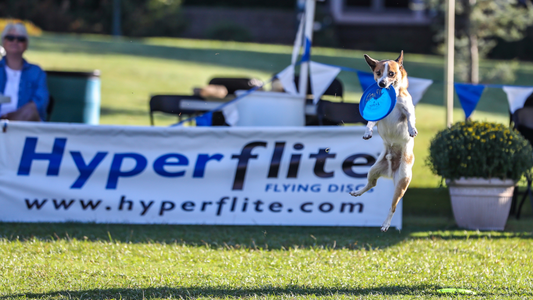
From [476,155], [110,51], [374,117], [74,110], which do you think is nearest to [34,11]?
[110,51]

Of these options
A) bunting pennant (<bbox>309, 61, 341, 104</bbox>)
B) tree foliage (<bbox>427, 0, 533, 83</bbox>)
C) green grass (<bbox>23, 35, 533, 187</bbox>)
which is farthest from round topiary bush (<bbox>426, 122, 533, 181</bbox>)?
tree foliage (<bbox>427, 0, 533, 83</bbox>)

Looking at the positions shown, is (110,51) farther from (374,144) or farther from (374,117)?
(374,117)

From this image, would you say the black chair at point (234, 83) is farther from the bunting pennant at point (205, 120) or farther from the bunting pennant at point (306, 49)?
the bunting pennant at point (306, 49)

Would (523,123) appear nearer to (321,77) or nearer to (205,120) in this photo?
(321,77)

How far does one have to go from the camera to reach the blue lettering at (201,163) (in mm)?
6547

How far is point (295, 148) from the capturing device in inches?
258

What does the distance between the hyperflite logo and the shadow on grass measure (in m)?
2.23

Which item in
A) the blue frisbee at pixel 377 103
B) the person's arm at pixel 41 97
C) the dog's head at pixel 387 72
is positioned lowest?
the person's arm at pixel 41 97

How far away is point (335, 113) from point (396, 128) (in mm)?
3889

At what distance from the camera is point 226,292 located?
4.28 metres

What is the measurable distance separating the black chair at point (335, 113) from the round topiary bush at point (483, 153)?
0.96 meters

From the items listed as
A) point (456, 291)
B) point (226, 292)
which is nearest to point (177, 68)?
point (226, 292)

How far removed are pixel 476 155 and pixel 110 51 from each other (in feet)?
64.6

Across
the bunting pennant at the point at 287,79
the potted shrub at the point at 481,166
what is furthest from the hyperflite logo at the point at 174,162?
the bunting pennant at the point at 287,79
